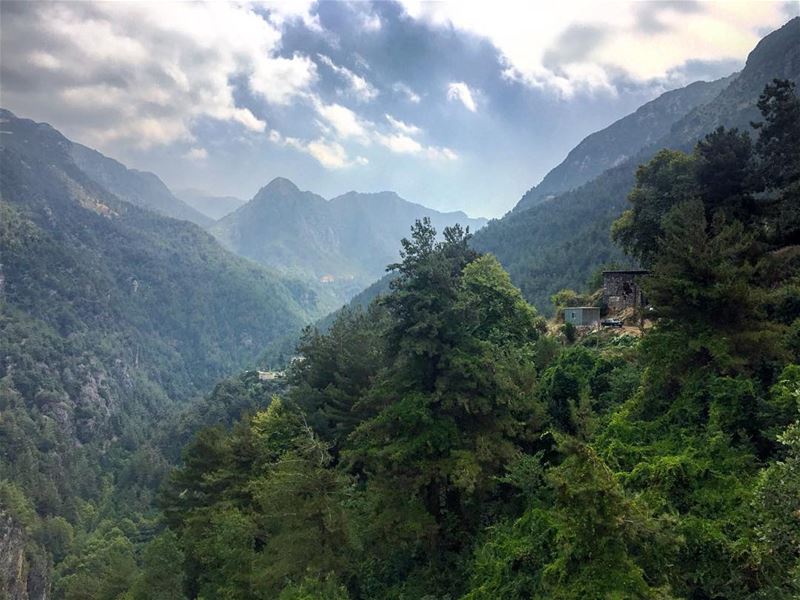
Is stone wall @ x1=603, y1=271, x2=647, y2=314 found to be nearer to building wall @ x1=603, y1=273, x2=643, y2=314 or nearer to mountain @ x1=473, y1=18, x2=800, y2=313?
building wall @ x1=603, y1=273, x2=643, y2=314

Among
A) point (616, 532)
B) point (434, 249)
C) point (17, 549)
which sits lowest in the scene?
point (17, 549)

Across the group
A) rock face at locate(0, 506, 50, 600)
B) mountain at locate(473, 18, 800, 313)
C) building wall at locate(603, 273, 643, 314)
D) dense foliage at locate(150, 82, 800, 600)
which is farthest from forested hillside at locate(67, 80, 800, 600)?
mountain at locate(473, 18, 800, 313)

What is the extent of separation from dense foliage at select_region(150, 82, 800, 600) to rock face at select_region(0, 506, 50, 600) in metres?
70.0

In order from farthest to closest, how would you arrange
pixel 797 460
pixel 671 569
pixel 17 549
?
pixel 17 549 → pixel 671 569 → pixel 797 460

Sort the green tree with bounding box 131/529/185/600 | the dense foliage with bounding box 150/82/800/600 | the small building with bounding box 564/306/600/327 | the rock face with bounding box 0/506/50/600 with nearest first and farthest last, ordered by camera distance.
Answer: the dense foliage with bounding box 150/82/800/600
the green tree with bounding box 131/529/185/600
the small building with bounding box 564/306/600/327
the rock face with bounding box 0/506/50/600

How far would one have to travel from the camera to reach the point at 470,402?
49.2 feet

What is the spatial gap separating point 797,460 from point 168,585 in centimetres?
2304

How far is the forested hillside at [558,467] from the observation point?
8.43 metres

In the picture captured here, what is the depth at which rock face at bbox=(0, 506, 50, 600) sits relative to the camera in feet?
234

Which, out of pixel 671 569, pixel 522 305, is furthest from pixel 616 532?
pixel 522 305

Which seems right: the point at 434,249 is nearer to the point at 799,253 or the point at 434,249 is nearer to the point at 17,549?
the point at 799,253

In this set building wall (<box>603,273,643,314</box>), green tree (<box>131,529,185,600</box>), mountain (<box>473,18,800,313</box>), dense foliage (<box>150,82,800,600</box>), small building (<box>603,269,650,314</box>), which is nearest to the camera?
dense foliage (<box>150,82,800,600</box>)

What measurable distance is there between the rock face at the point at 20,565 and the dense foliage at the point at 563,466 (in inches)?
2757

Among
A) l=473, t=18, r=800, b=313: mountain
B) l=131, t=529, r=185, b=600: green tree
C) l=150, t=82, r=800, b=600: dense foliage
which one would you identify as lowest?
l=131, t=529, r=185, b=600: green tree
